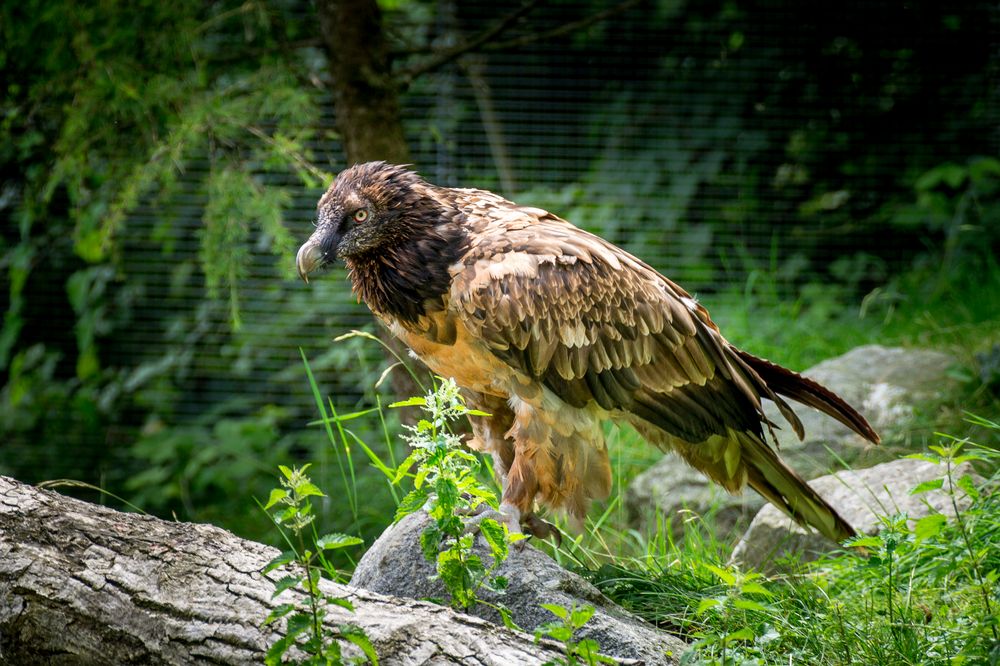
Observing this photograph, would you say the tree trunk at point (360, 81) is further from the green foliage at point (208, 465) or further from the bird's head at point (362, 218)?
the green foliage at point (208, 465)

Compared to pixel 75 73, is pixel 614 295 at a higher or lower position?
lower

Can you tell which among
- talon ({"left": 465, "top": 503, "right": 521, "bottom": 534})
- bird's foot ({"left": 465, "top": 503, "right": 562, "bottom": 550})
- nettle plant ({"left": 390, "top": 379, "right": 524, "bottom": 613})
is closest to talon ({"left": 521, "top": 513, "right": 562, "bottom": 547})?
bird's foot ({"left": 465, "top": 503, "right": 562, "bottom": 550})

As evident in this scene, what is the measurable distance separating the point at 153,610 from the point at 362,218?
1.42 meters

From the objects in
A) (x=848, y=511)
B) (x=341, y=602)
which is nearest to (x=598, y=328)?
(x=848, y=511)

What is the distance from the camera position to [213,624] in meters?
1.97

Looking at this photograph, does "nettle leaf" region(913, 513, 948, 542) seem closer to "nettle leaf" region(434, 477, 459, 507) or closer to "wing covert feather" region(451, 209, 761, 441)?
"wing covert feather" region(451, 209, 761, 441)

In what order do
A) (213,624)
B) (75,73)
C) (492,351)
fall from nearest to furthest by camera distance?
1. (213,624)
2. (492,351)
3. (75,73)

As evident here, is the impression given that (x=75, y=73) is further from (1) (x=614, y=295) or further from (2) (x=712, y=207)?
(2) (x=712, y=207)

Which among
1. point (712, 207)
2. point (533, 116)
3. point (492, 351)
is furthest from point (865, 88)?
point (492, 351)

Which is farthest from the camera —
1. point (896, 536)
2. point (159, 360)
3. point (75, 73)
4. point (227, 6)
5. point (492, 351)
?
point (159, 360)

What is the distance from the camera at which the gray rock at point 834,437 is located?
3.98 m

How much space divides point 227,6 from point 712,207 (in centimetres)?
308

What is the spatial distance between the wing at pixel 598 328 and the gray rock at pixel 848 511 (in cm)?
48

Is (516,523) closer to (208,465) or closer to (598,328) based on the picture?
(598,328)
